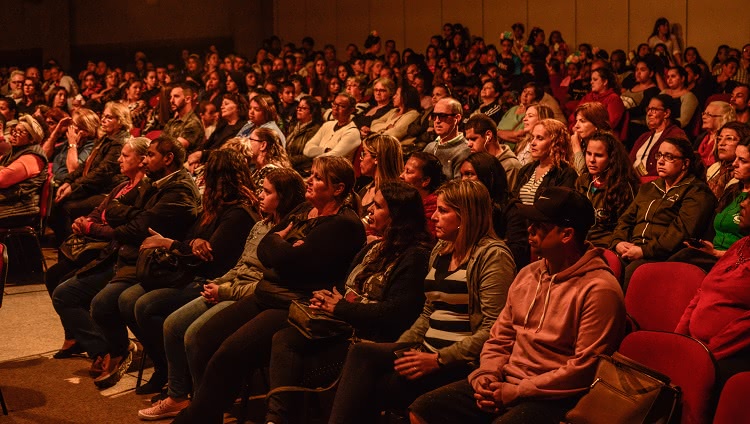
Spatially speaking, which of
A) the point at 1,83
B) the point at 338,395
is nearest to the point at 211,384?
the point at 338,395

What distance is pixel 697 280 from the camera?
3471mm

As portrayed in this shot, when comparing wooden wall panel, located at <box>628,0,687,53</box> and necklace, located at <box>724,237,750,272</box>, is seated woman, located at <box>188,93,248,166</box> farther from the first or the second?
wooden wall panel, located at <box>628,0,687,53</box>

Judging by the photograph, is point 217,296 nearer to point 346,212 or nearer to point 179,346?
point 179,346

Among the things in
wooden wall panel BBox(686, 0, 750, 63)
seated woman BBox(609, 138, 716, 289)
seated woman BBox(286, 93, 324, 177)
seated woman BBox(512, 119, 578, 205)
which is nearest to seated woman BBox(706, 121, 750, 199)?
seated woman BBox(609, 138, 716, 289)

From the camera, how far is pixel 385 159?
500 centimetres

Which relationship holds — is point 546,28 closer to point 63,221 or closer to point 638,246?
point 63,221

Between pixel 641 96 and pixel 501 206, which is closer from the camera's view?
pixel 501 206

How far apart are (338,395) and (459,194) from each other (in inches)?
36.5

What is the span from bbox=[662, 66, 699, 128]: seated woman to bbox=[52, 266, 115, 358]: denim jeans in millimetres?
4755

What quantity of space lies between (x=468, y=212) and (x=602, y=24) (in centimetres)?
965

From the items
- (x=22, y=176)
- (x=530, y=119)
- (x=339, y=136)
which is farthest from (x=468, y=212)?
(x=22, y=176)

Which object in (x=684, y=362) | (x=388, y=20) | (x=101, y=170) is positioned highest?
(x=388, y=20)

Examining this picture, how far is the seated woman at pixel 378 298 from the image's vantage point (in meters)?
3.70

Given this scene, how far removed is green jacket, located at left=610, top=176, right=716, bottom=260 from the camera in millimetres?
4457
